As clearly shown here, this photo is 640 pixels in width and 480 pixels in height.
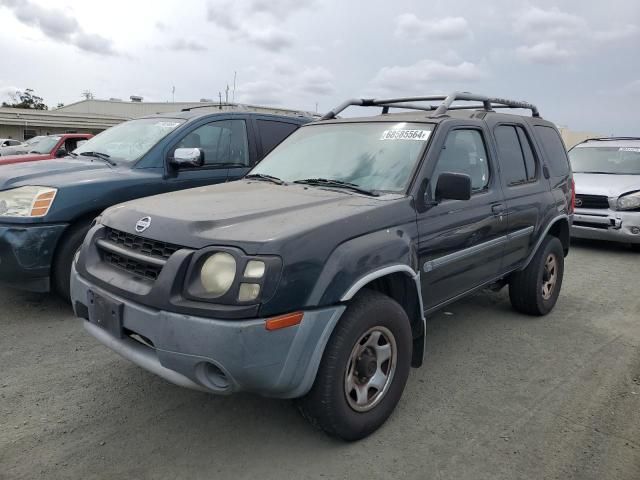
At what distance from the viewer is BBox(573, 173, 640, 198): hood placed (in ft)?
26.6

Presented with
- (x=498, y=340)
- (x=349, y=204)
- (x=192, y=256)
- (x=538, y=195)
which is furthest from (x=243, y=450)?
(x=538, y=195)

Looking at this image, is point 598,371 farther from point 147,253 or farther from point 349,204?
point 147,253

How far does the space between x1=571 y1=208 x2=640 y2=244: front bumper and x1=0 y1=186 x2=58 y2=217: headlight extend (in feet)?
23.8

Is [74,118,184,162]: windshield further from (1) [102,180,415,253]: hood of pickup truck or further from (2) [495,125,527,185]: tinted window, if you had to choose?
(2) [495,125,527,185]: tinted window

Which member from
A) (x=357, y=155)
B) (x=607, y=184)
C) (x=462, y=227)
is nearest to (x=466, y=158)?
(x=462, y=227)

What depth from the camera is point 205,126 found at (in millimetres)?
5449

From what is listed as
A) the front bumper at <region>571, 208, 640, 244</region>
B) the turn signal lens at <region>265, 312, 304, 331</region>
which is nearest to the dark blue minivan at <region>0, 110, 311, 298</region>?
the turn signal lens at <region>265, 312, 304, 331</region>

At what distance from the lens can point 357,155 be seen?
357 centimetres

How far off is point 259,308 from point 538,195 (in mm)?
3222

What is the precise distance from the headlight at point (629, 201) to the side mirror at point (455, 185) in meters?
6.10

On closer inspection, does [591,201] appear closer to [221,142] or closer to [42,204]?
[221,142]

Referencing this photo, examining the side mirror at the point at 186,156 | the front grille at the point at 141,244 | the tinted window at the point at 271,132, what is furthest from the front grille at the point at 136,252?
the tinted window at the point at 271,132

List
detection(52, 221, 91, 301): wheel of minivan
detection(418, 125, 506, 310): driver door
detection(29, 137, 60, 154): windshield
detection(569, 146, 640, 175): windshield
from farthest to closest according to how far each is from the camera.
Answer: detection(29, 137, 60, 154): windshield < detection(569, 146, 640, 175): windshield < detection(52, 221, 91, 301): wheel of minivan < detection(418, 125, 506, 310): driver door

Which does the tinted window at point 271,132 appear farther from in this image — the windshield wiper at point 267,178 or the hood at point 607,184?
the hood at point 607,184
